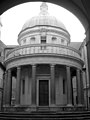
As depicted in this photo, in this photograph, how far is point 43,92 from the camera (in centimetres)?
2533

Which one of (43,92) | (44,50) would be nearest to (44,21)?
(44,50)

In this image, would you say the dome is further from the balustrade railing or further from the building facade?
the balustrade railing

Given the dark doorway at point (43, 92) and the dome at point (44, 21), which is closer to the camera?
the dark doorway at point (43, 92)

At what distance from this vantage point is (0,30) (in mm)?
49438

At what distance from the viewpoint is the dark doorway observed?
24.9 metres

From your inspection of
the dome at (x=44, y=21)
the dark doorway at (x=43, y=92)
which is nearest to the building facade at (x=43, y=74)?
the dark doorway at (x=43, y=92)

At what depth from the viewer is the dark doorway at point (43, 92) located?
24923 mm

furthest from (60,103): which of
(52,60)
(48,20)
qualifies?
(48,20)

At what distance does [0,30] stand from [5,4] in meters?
42.2

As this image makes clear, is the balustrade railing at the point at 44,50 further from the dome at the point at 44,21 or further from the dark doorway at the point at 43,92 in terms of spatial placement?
the dome at the point at 44,21

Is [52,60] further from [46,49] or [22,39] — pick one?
[22,39]

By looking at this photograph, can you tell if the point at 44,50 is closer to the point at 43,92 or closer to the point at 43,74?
the point at 43,74

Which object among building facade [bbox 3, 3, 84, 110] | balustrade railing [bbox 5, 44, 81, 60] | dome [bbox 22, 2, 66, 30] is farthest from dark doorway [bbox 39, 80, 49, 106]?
dome [bbox 22, 2, 66, 30]

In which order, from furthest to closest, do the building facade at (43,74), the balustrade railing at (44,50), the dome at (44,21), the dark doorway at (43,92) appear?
1. the dome at (44,21)
2. the dark doorway at (43,92)
3. the balustrade railing at (44,50)
4. the building facade at (43,74)
